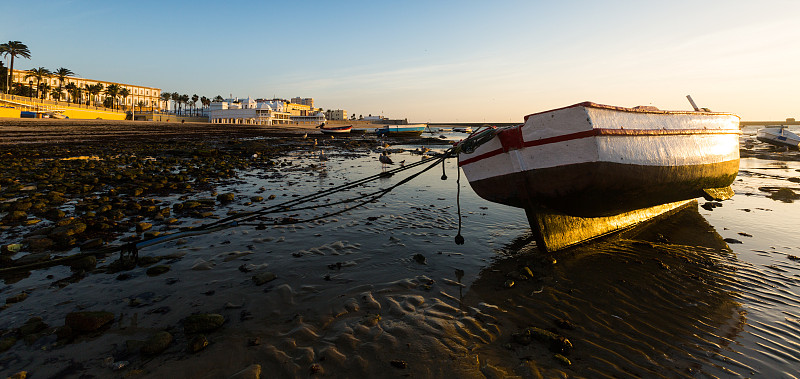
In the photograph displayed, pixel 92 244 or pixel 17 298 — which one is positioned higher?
pixel 92 244

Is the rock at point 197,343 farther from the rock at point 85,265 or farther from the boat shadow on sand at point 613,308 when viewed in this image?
the rock at point 85,265

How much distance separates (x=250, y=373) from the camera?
3363mm

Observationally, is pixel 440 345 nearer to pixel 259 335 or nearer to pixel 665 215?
pixel 259 335

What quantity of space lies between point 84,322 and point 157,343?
43.1 inches

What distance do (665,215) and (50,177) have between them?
20698 mm

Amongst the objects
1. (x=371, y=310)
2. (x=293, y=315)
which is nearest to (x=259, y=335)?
(x=293, y=315)

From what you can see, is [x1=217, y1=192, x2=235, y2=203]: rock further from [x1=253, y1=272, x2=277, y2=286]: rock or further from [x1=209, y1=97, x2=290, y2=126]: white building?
[x1=209, y1=97, x2=290, y2=126]: white building

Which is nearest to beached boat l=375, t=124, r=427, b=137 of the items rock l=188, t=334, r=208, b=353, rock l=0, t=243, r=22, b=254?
rock l=0, t=243, r=22, b=254

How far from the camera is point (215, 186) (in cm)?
1253

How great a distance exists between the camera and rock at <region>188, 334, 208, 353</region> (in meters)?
3.73

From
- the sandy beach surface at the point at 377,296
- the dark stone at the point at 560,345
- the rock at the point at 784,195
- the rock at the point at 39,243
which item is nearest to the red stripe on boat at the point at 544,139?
the sandy beach surface at the point at 377,296

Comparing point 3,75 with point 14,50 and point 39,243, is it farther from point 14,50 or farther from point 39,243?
point 39,243

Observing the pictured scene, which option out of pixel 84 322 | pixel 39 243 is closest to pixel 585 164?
pixel 84 322

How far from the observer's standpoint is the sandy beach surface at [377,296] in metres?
3.67
